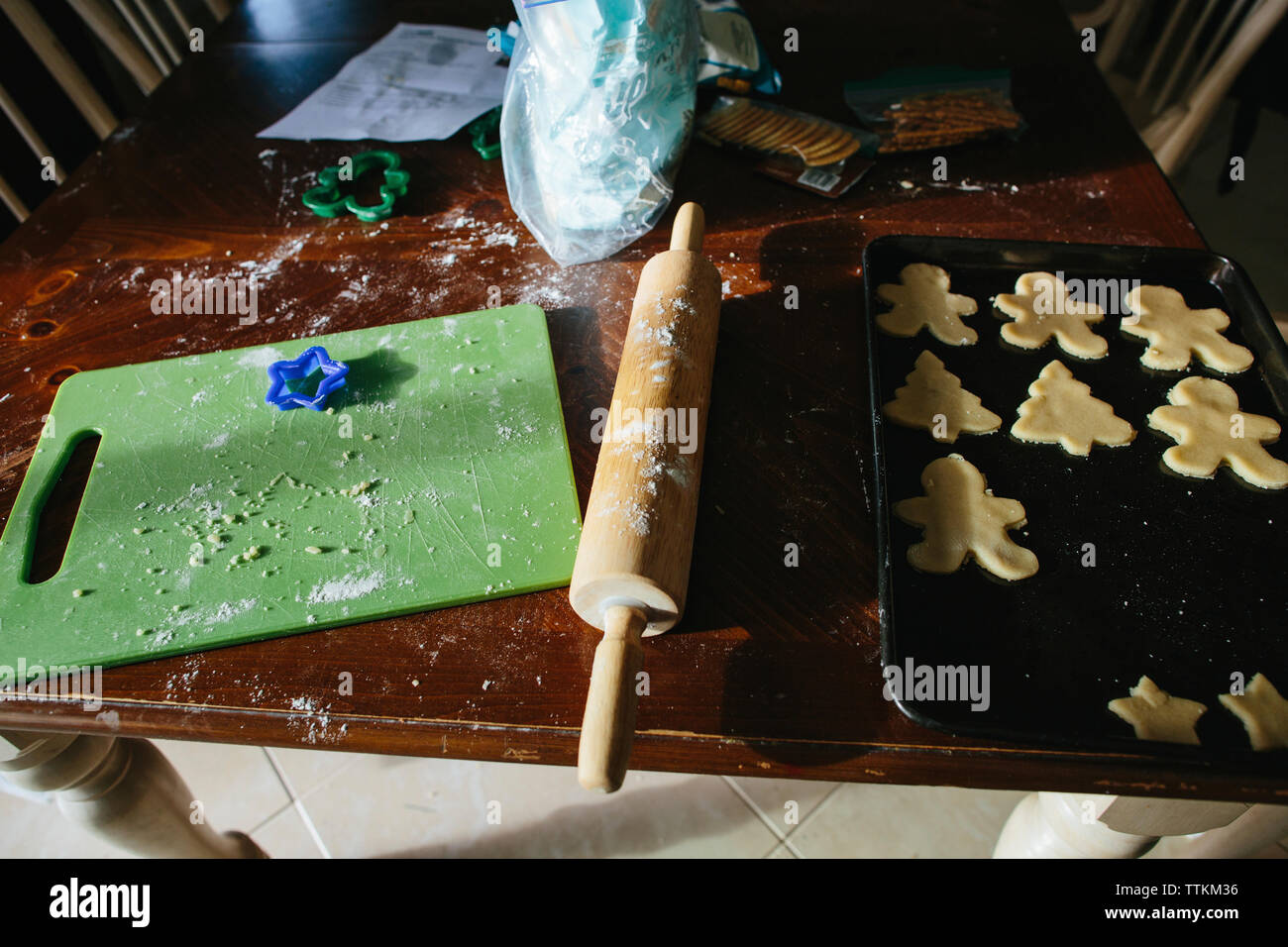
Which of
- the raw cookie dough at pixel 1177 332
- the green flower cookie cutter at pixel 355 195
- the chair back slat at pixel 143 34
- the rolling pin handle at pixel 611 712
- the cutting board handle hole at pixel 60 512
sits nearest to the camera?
the rolling pin handle at pixel 611 712

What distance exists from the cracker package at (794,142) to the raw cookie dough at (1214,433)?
0.53 meters

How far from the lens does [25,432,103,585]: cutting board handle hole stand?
0.77 metres

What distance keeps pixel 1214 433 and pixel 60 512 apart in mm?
1217

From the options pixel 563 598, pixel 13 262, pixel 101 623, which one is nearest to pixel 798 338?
pixel 563 598

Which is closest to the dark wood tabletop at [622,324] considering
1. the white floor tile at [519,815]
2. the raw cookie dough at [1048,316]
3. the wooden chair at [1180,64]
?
the raw cookie dough at [1048,316]

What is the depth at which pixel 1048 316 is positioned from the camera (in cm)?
95

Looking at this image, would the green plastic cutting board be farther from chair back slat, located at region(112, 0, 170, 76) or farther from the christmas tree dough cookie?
chair back slat, located at region(112, 0, 170, 76)

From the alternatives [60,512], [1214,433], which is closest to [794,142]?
[1214,433]

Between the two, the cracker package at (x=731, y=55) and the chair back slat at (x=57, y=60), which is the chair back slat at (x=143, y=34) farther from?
the cracker package at (x=731, y=55)

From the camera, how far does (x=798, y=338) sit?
941mm

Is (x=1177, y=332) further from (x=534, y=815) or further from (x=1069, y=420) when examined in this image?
(x=534, y=815)

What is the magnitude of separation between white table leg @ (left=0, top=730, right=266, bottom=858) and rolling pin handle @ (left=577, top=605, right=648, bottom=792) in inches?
24.5

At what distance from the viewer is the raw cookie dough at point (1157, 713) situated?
63 cm
